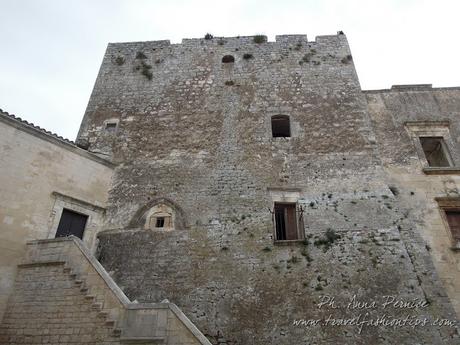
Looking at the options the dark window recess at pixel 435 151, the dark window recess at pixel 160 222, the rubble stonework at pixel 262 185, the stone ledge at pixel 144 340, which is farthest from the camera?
the dark window recess at pixel 435 151

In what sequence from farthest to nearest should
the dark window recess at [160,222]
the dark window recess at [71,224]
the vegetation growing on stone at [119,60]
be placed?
1. the vegetation growing on stone at [119,60]
2. the dark window recess at [160,222]
3. the dark window recess at [71,224]

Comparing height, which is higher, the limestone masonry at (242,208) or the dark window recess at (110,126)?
the dark window recess at (110,126)

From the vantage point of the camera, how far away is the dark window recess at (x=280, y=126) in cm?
1211

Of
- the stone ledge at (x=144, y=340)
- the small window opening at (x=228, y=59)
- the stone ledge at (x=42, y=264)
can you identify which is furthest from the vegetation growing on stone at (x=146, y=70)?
the stone ledge at (x=144, y=340)

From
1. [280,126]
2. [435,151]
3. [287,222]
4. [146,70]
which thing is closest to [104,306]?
[287,222]

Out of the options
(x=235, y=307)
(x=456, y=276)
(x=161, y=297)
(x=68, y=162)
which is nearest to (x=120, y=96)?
(x=68, y=162)

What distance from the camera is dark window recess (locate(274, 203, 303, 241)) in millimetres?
9781

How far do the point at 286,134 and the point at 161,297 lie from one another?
676 cm

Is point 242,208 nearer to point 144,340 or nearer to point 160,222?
point 160,222

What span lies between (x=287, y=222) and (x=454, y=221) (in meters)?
4.58

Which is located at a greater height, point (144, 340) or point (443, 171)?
point (443, 171)

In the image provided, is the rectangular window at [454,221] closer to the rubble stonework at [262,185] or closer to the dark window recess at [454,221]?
the dark window recess at [454,221]

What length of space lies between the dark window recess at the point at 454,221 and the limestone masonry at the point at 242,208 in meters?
0.03

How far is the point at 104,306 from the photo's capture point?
706 cm
